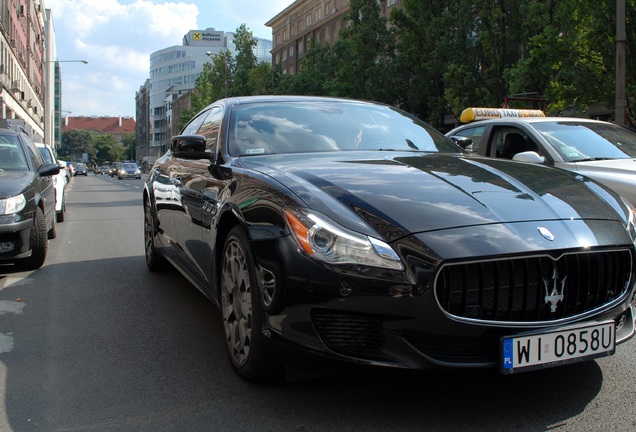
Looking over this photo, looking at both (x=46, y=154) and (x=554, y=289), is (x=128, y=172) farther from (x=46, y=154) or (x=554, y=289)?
(x=554, y=289)

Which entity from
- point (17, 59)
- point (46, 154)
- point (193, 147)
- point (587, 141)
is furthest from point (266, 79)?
point (193, 147)

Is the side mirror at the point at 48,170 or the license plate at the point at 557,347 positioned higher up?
the side mirror at the point at 48,170

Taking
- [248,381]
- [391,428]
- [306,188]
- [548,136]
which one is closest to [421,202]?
[306,188]

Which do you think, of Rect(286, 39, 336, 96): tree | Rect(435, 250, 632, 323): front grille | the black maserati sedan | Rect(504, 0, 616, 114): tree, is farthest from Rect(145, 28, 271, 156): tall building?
Rect(435, 250, 632, 323): front grille

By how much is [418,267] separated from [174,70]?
5453 inches

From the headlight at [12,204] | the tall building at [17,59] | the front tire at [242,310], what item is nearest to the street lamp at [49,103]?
the tall building at [17,59]

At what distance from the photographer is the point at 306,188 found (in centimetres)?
308

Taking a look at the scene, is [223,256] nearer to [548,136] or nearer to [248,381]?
[248,381]

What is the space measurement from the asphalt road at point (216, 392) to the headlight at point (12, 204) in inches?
69.5

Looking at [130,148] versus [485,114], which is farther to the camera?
[130,148]

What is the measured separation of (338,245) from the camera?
2.72 meters

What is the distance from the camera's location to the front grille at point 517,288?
262cm

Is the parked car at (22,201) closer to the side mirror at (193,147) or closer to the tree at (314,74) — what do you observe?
A: the side mirror at (193,147)

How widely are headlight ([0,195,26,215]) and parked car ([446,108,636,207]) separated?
426cm
